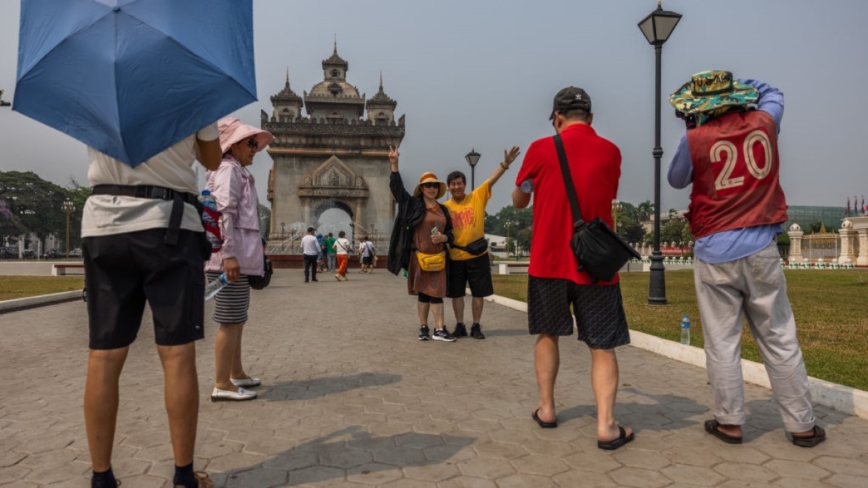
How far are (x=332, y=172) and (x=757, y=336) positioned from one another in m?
38.1

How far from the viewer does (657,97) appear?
10289 mm

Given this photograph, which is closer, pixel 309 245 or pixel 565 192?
pixel 565 192

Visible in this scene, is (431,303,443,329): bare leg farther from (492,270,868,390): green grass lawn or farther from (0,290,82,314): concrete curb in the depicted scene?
(0,290,82,314): concrete curb

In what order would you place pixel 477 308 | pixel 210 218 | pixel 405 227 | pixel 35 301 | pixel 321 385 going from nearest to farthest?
pixel 210 218 → pixel 321 385 → pixel 405 227 → pixel 477 308 → pixel 35 301

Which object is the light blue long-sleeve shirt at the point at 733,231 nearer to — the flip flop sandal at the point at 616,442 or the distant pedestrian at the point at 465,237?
the flip flop sandal at the point at 616,442

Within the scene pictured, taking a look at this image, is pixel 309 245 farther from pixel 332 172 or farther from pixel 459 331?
pixel 332 172

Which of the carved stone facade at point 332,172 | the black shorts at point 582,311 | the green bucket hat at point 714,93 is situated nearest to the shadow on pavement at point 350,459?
the black shorts at point 582,311

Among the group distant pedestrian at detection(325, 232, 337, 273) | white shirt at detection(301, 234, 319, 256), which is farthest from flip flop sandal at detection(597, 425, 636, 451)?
distant pedestrian at detection(325, 232, 337, 273)

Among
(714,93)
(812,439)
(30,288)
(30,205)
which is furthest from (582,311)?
(30,205)

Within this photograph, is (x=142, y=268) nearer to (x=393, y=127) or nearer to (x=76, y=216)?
(x=393, y=127)

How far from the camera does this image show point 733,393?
9.94ft

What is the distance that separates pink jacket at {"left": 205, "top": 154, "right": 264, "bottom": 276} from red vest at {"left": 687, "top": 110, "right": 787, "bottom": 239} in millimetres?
2979

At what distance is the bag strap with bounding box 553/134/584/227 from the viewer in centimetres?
308

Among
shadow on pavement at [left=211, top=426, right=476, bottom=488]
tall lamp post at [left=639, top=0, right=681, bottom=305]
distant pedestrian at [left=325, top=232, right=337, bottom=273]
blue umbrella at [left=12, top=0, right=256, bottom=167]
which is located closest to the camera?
blue umbrella at [left=12, top=0, right=256, bottom=167]
